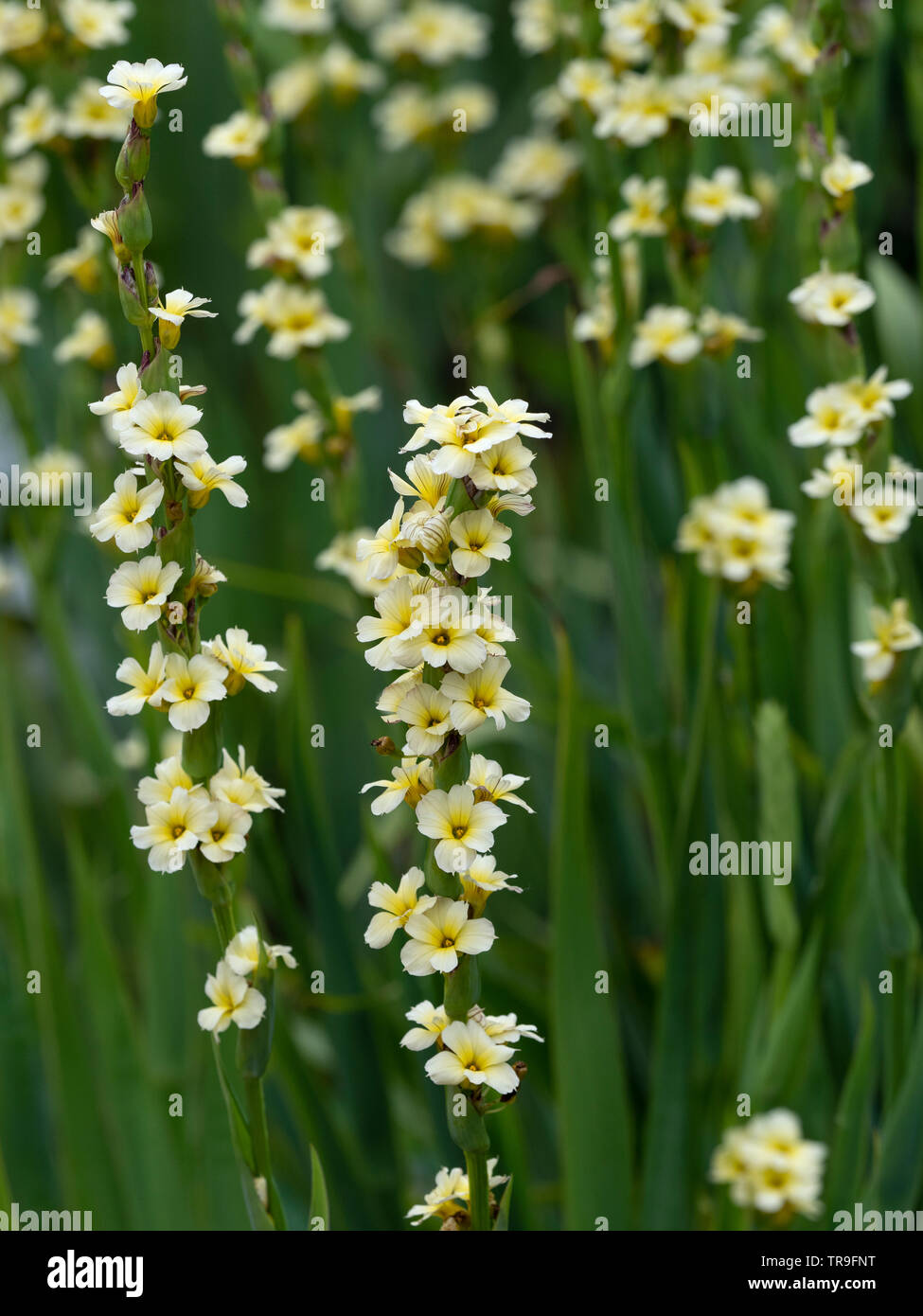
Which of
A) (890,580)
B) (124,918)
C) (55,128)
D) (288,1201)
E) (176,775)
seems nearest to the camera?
(176,775)

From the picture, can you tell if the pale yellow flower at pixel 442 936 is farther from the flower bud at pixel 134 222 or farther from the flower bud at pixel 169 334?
the flower bud at pixel 134 222

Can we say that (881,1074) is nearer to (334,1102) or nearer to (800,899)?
(800,899)

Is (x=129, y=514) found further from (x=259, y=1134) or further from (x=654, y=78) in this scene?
(x=654, y=78)

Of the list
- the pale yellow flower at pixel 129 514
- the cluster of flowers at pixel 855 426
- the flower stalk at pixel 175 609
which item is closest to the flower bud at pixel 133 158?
the flower stalk at pixel 175 609

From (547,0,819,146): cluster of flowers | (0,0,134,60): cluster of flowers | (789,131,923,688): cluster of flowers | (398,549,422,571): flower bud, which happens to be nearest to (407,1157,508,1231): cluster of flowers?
(398,549,422,571): flower bud

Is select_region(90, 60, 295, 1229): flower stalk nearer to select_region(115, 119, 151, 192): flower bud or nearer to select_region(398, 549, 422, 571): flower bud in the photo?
select_region(115, 119, 151, 192): flower bud
